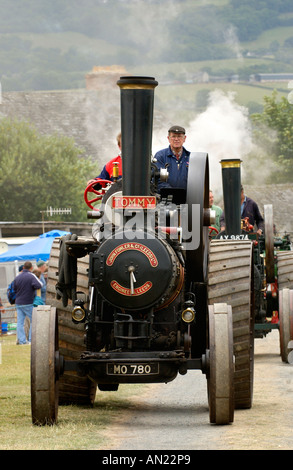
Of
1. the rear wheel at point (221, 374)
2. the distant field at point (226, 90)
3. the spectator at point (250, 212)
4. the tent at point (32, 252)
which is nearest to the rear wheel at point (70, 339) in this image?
the rear wheel at point (221, 374)

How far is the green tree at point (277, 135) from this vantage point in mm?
40494

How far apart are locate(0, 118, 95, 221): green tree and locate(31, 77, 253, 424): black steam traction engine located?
36739 millimetres

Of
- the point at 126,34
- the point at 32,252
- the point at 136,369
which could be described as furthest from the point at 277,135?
the point at 136,369

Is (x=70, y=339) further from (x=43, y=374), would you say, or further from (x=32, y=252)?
(x=32, y=252)

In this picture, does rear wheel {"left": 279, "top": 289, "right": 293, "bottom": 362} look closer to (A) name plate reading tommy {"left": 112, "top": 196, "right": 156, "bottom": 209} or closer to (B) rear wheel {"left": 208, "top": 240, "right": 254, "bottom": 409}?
(B) rear wheel {"left": 208, "top": 240, "right": 254, "bottom": 409}

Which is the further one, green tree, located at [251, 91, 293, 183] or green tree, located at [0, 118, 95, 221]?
green tree, located at [0, 118, 95, 221]

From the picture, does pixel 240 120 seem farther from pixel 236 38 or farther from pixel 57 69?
pixel 57 69

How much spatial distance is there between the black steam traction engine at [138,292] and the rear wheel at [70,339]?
28 cm

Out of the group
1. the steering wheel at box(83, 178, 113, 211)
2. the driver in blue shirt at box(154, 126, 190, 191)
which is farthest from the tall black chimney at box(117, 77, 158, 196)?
the driver in blue shirt at box(154, 126, 190, 191)

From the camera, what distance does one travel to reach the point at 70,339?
25.0 ft

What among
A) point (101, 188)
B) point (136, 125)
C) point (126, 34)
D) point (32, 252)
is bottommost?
point (32, 252)

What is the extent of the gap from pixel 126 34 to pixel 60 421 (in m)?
37.3

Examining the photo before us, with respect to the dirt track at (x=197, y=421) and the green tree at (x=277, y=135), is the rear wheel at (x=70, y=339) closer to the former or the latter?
the dirt track at (x=197, y=421)

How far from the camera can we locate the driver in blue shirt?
793 cm
